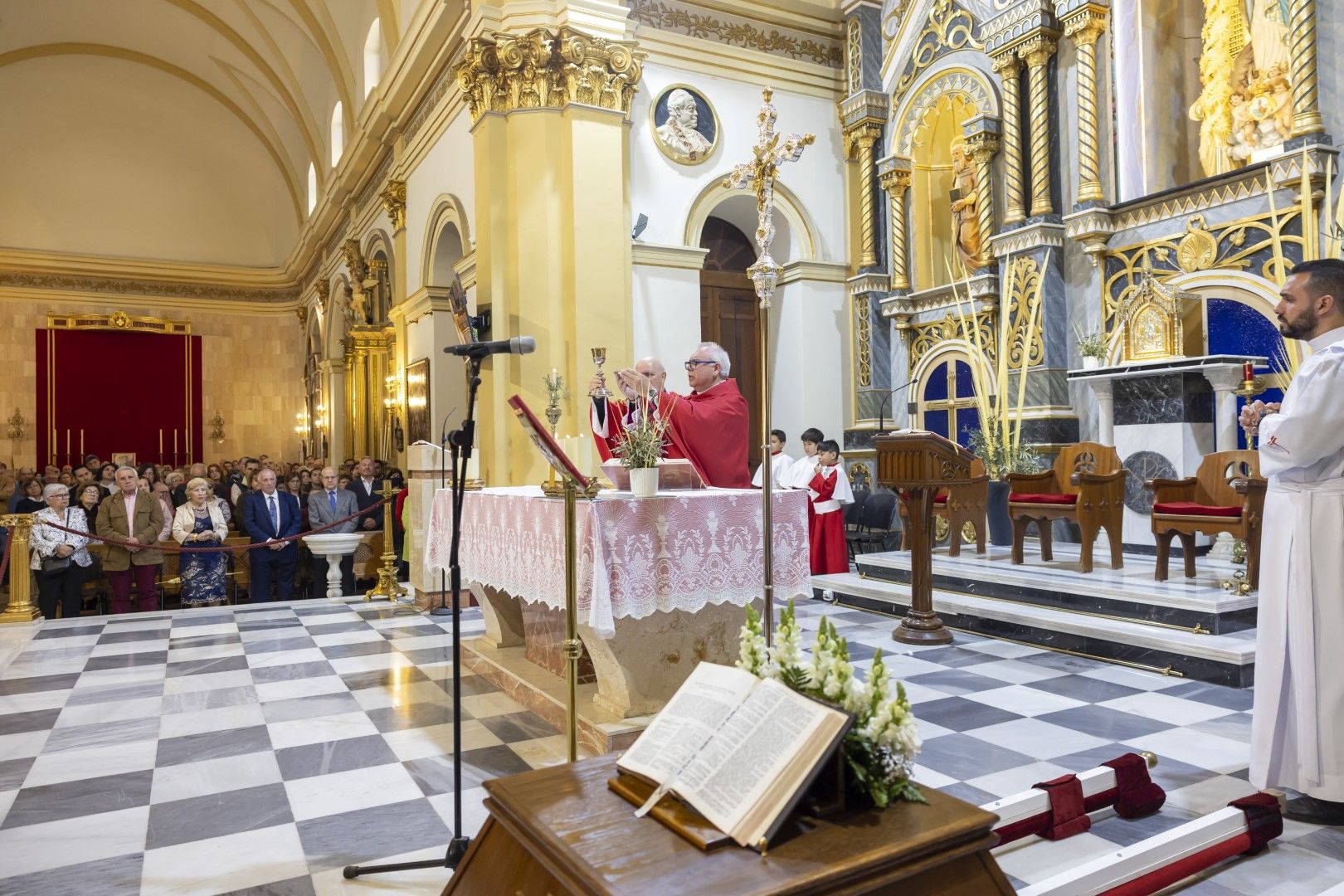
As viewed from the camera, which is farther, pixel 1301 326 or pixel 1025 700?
pixel 1025 700

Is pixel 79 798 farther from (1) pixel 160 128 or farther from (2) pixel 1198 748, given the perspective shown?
(1) pixel 160 128

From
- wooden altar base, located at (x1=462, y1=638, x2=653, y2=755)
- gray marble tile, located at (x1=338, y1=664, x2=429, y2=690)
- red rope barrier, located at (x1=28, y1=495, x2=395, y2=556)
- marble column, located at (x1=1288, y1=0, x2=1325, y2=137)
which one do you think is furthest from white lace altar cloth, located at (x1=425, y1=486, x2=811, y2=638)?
marble column, located at (x1=1288, y1=0, x2=1325, y2=137)

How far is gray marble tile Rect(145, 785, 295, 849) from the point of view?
3087 millimetres

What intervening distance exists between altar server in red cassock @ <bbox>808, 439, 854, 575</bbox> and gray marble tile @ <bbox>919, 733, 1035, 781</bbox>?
4883 mm

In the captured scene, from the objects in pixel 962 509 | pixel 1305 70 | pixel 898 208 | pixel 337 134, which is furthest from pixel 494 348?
pixel 337 134

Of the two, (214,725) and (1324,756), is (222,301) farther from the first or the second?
(1324,756)

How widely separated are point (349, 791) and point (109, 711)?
203 centimetres

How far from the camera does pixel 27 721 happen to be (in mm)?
4551

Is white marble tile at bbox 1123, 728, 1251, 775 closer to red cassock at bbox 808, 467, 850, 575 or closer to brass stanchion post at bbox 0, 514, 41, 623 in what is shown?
red cassock at bbox 808, 467, 850, 575

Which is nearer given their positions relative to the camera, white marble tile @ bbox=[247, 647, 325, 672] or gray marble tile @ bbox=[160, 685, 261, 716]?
gray marble tile @ bbox=[160, 685, 261, 716]

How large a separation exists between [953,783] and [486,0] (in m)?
8.24

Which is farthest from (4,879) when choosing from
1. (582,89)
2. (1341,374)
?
(582,89)

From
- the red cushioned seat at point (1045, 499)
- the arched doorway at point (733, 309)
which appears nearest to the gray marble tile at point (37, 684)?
the red cushioned seat at point (1045, 499)

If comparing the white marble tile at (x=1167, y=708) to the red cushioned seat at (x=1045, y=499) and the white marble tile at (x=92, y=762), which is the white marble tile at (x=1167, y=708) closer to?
the red cushioned seat at (x=1045, y=499)
